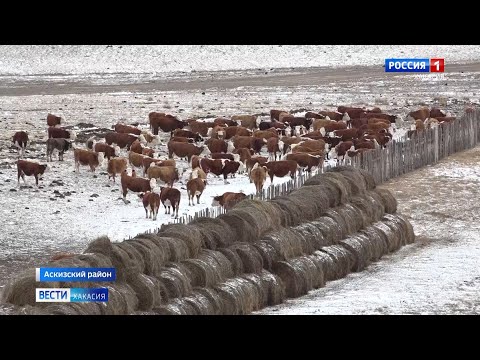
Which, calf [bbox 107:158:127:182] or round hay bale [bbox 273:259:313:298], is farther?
calf [bbox 107:158:127:182]

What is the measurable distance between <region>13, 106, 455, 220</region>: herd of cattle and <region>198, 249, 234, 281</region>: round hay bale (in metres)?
5.11

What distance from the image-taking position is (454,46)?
6731cm

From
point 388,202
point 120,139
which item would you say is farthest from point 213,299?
point 120,139

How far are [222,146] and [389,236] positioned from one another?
→ 1036 centimetres

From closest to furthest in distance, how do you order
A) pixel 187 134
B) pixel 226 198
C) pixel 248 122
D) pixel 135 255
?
pixel 135 255, pixel 226 198, pixel 187 134, pixel 248 122

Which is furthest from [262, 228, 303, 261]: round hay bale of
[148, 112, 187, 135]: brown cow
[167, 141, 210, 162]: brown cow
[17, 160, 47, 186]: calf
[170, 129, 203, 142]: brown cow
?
[148, 112, 187, 135]: brown cow

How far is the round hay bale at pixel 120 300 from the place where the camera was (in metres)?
16.0

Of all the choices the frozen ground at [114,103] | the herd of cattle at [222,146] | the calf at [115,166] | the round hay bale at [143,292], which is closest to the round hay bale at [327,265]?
the frozen ground at [114,103]

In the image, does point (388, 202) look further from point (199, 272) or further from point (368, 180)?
point (199, 272)

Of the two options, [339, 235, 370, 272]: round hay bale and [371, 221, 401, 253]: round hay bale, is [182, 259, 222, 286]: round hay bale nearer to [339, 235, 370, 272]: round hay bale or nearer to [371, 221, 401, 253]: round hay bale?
[339, 235, 370, 272]: round hay bale

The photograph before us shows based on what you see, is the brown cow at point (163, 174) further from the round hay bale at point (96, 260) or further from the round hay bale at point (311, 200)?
the round hay bale at point (96, 260)

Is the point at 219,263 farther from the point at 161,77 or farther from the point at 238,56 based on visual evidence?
the point at 238,56

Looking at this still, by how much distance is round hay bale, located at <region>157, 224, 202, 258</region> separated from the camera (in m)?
18.2

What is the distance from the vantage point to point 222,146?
106ft
